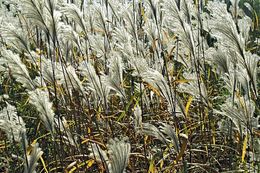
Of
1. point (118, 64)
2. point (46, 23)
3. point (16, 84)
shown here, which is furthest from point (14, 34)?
point (16, 84)

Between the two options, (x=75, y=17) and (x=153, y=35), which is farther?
(x=153, y=35)

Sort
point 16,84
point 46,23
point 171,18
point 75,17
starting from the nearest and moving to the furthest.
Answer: point 46,23 → point 171,18 → point 75,17 → point 16,84

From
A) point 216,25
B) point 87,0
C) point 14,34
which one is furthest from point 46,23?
point 87,0

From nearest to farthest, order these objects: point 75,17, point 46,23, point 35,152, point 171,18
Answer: point 35,152
point 46,23
point 171,18
point 75,17

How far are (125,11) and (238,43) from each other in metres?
1.27

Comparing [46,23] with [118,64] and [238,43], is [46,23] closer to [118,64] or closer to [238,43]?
[118,64]

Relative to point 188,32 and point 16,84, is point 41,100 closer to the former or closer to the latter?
point 188,32

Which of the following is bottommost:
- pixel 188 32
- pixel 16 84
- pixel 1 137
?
pixel 1 137

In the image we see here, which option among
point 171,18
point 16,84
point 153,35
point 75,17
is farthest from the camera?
point 16,84

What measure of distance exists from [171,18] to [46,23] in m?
0.70

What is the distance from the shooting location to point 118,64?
2.59 m

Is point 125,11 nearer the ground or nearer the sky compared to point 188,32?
nearer the sky

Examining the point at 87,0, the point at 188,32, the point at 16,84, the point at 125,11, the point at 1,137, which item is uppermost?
the point at 87,0

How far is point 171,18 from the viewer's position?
256 cm
